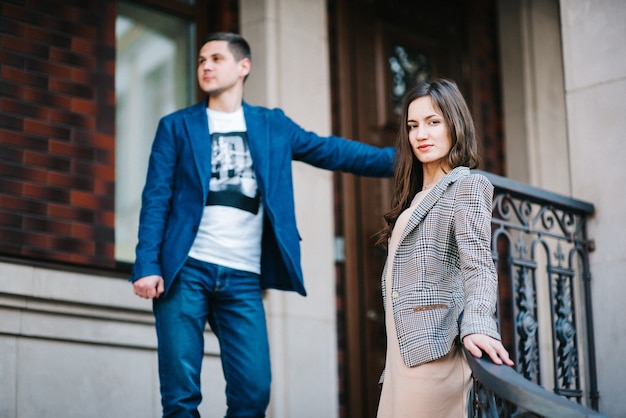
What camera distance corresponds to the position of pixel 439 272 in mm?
3838

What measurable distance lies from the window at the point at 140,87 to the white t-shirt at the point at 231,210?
5.43 ft

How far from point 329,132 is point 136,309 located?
6.65 ft

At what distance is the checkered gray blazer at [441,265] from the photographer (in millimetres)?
3701

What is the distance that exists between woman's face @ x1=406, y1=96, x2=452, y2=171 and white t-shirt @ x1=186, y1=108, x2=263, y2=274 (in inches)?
45.5

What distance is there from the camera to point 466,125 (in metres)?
4.07

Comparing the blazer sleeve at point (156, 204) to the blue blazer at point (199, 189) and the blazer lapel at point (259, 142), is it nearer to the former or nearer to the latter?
the blue blazer at point (199, 189)

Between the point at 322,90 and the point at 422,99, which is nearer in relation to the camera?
the point at 422,99

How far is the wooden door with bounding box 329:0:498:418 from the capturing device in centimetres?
752

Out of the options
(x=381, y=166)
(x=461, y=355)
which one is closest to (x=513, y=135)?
(x=381, y=166)

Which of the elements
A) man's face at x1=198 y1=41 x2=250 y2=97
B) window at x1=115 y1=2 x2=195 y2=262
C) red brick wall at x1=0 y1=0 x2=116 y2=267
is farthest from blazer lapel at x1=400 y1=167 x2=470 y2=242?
window at x1=115 y1=2 x2=195 y2=262

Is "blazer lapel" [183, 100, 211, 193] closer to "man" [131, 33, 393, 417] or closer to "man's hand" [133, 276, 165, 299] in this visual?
"man" [131, 33, 393, 417]

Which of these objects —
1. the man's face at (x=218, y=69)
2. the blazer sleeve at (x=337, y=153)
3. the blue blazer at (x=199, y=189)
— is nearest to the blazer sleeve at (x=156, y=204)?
the blue blazer at (x=199, y=189)

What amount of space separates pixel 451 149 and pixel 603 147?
1.91 m

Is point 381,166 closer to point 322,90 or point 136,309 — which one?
point 136,309
